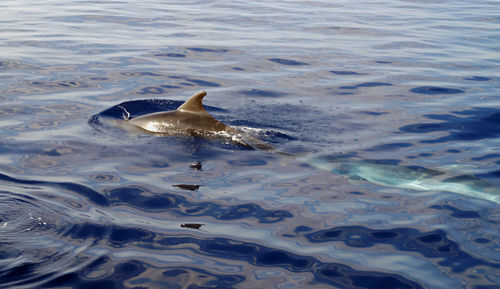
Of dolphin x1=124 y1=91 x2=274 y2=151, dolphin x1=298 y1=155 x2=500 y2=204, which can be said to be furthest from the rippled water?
dolphin x1=124 y1=91 x2=274 y2=151

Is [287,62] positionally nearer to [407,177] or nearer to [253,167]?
[253,167]

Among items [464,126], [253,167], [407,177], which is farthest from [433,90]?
[253,167]

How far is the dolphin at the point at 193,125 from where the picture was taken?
398 inches

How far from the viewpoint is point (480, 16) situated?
1013 inches

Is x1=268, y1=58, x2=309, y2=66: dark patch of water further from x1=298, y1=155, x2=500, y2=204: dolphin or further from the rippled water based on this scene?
x1=298, y1=155, x2=500, y2=204: dolphin

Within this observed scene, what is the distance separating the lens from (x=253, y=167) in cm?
899

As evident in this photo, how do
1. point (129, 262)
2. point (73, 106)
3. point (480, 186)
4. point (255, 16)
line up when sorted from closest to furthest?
point (129, 262), point (480, 186), point (73, 106), point (255, 16)

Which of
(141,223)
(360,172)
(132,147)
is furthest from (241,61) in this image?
Result: (141,223)

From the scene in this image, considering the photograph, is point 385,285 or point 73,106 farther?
point 73,106

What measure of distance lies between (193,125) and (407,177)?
3.79 metres

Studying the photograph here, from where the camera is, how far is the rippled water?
5969 mm

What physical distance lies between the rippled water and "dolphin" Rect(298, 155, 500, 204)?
0.04 metres

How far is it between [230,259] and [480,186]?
409cm

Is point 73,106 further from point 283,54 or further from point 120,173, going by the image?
point 283,54
